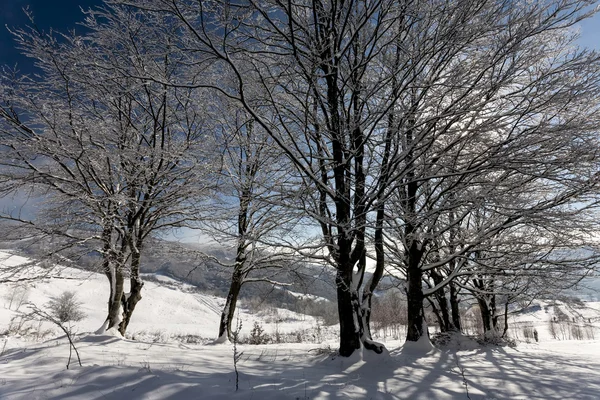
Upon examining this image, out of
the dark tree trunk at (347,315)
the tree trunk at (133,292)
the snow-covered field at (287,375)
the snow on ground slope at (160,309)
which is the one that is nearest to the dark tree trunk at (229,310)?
the tree trunk at (133,292)

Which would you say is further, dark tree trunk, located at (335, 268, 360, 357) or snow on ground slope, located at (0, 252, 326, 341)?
snow on ground slope, located at (0, 252, 326, 341)

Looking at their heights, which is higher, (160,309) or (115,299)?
(115,299)

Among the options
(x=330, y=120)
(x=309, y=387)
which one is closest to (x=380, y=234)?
(x=330, y=120)

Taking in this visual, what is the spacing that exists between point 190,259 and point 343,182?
6536 mm

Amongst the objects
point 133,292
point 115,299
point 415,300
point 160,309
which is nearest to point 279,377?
point 415,300

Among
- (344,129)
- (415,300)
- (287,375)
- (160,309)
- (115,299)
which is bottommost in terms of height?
(160,309)

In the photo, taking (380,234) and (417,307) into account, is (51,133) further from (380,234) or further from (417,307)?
(417,307)

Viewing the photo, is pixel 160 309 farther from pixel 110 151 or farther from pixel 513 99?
pixel 513 99

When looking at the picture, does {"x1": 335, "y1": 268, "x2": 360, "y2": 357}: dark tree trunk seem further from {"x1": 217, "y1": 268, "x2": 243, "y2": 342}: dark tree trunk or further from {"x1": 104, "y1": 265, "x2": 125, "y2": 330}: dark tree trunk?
{"x1": 104, "y1": 265, "x2": 125, "y2": 330}: dark tree trunk

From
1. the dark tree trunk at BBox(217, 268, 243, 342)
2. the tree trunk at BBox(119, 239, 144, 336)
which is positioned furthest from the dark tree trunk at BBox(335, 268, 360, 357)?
the tree trunk at BBox(119, 239, 144, 336)

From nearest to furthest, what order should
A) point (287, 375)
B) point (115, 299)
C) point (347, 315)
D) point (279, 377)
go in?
point (279, 377), point (287, 375), point (347, 315), point (115, 299)

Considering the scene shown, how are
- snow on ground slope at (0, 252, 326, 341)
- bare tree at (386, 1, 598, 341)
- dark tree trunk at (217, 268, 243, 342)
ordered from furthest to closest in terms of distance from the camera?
snow on ground slope at (0, 252, 326, 341) → dark tree trunk at (217, 268, 243, 342) → bare tree at (386, 1, 598, 341)

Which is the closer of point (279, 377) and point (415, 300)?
point (279, 377)

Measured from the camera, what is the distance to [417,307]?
7.88 m
